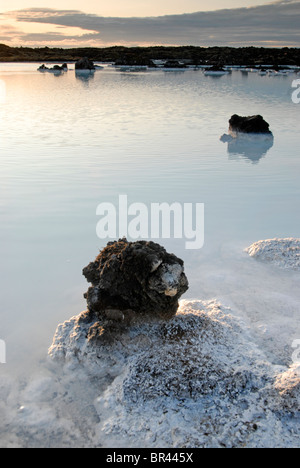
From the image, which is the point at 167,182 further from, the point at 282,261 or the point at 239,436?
the point at 239,436

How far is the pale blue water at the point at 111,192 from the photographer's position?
561cm

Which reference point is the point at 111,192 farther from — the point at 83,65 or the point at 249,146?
the point at 83,65

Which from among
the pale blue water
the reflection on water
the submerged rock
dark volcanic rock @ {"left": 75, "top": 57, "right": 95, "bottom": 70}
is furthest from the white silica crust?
dark volcanic rock @ {"left": 75, "top": 57, "right": 95, "bottom": 70}

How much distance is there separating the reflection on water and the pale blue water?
0.15m

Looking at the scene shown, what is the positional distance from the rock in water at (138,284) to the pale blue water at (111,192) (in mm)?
820

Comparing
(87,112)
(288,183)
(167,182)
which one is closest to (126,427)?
(167,182)

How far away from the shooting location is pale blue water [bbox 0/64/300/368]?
221 inches

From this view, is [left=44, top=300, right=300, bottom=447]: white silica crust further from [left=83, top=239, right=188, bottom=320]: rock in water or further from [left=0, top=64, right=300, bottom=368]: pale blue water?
[left=0, top=64, right=300, bottom=368]: pale blue water

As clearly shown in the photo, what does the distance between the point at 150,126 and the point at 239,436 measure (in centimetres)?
1745

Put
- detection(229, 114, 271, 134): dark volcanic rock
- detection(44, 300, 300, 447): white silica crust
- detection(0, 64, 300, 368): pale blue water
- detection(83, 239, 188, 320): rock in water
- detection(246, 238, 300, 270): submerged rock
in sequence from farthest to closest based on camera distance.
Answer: detection(229, 114, 271, 134): dark volcanic rock < detection(246, 238, 300, 270): submerged rock < detection(0, 64, 300, 368): pale blue water < detection(83, 239, 188, 320): rock in water < detection(44, 300, 300, 447): white silica crust

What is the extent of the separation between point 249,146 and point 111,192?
8.89 meters

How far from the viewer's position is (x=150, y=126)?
19.4m

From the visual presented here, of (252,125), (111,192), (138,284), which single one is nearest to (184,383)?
(138,284)
